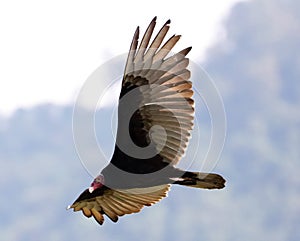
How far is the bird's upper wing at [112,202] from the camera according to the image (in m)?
13.5

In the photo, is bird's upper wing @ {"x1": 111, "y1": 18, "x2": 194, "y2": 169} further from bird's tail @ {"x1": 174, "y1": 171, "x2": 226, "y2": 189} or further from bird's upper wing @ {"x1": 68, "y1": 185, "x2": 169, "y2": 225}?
bird's upper wing @ {"x1": 68, "y1": 185, "x2": 169, "y2": 225}

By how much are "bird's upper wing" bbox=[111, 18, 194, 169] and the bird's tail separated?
0.37 metres

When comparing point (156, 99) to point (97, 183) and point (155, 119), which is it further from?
point (97, 183)

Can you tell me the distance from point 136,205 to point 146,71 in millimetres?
2790

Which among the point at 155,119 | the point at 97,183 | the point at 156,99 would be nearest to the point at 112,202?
the point at 97,183

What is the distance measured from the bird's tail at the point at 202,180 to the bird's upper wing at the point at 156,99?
37cm

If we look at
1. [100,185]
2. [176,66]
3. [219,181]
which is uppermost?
[176,66]

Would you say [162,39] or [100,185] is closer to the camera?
[162,39]

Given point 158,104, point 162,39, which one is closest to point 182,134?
point 158,104

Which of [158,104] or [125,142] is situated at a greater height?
[158,104]

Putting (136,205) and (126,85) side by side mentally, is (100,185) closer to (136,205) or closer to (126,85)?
(136,205)

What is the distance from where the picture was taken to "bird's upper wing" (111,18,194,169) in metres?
12.3

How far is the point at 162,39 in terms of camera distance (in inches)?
479

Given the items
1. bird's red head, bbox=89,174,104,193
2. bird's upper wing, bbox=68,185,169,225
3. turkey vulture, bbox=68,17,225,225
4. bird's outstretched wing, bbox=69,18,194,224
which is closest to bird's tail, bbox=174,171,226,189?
turkey vulture, bbox=68,17,225,225
